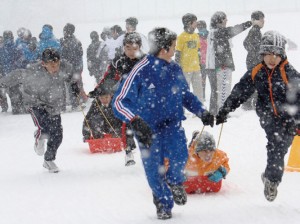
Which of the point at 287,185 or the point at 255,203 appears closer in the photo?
the point at 255,203

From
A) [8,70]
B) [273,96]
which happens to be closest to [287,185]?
[273,96]

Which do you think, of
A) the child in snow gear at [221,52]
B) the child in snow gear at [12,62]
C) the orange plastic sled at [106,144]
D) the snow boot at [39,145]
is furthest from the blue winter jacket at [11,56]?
the snow boot at [39,145]

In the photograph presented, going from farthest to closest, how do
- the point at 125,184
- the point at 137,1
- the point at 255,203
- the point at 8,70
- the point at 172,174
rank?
the point at 137,1
the point at 8,70
the point at 125,184
the point at 255,203
the point at 172,174

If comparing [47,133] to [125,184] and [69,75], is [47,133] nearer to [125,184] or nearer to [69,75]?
[69,75]

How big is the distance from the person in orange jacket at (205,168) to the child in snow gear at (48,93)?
2.35 m

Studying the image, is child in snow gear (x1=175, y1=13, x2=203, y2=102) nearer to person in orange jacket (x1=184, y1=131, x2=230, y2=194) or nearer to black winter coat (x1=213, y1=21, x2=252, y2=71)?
black winter coat (x1=213, y1=21, x2=252, y2=71)

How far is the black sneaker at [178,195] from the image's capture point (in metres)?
5.06

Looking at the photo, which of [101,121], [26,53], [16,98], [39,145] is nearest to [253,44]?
[101,121]

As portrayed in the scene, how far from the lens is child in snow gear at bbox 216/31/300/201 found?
16.9ft

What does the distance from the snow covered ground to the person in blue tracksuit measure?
0.30 m

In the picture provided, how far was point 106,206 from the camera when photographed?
5859 millimetres

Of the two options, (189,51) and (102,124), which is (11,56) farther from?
(102,124)

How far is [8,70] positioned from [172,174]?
11.0 m

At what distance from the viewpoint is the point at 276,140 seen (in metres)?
5.32
